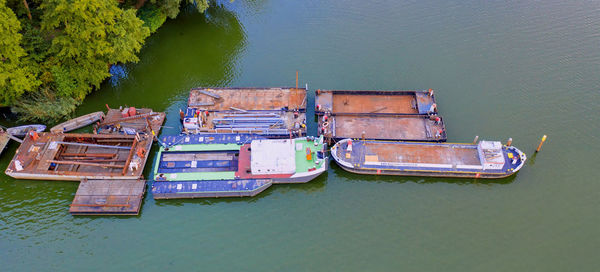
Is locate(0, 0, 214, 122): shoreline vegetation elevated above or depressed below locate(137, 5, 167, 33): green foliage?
below

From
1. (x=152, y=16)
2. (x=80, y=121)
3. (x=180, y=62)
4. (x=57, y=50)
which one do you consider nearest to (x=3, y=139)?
(x=80, y=121)

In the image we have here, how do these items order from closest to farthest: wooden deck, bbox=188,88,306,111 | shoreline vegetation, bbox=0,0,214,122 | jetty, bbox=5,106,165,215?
jetty, bbox=5,106,165,215
shoreline vegetation, bbox=0,0,214,122
wooden deck, bbox=188,88,306,111

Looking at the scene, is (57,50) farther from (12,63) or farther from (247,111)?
(247,111)

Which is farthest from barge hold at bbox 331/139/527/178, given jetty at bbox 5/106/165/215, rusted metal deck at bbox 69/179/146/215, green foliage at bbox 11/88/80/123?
green foliage at bbox 11/88/80/123

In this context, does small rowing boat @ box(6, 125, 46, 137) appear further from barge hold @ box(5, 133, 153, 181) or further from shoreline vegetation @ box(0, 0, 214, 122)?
barge hold @ box(5, 133, 153, 181)

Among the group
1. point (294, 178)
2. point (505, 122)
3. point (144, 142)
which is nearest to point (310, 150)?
point (294, 178)

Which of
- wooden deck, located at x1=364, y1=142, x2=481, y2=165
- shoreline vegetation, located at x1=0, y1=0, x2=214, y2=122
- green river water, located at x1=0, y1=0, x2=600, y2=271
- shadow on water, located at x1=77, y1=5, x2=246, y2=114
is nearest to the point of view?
green river water, located at x1=0, y1=0, x2=600, y2=271

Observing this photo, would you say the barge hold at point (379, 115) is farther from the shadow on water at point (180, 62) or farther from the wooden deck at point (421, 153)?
the shadow on water at point (180, 62)
